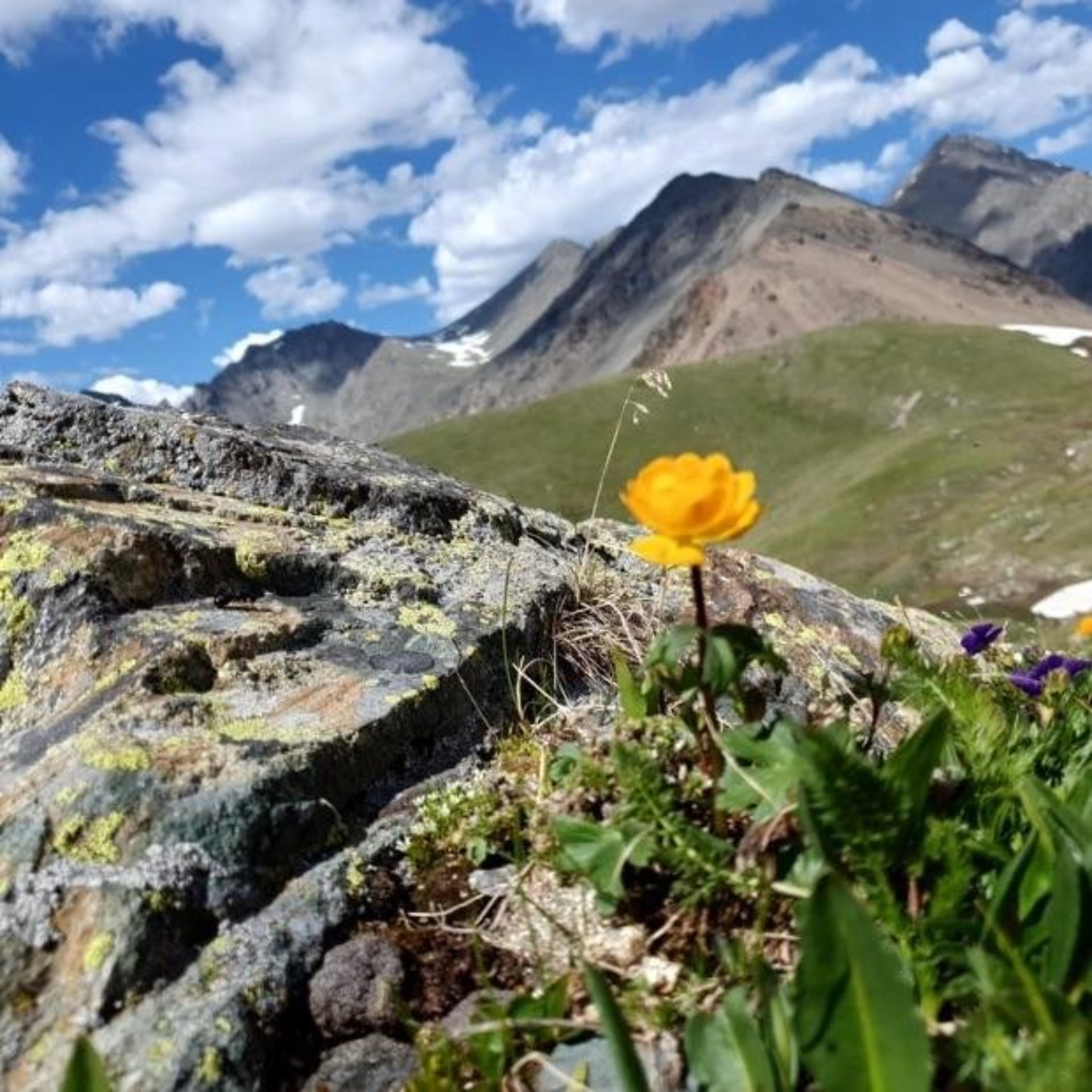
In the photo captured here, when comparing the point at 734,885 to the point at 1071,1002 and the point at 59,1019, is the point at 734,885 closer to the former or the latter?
the point at 1071,1002

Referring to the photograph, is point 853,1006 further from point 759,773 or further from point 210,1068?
point 210,1068

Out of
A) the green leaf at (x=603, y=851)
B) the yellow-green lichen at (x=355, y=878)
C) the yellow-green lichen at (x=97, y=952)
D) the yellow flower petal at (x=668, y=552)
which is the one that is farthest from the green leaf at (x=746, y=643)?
the yellow-green lichen at (x=97, y=952)

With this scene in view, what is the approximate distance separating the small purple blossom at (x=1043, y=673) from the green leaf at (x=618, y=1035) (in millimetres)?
2576

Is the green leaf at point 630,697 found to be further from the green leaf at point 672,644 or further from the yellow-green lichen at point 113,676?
the yellow-green lichen at point 113,676

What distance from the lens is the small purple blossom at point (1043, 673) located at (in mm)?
4426

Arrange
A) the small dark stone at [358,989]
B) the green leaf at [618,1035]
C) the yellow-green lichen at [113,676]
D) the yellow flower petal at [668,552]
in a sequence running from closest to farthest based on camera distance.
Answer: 1. the green leaf at [618,1035]
2. the yellow flower petal at [668,552]
3. the small dark stone at [358,989]
4. the yellow-green lichen at [113,676]

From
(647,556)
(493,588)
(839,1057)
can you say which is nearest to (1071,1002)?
(839,1057)

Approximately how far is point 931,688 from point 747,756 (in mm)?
828

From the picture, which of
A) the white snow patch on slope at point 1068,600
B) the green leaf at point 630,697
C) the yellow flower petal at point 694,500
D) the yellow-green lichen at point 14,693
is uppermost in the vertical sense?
the white snow patch on slope at point 1068,600

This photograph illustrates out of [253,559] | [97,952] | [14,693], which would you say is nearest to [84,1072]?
[97,952]

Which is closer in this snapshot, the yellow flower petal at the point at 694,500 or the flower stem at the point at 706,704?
the yellow flower petal at the point at 694,500

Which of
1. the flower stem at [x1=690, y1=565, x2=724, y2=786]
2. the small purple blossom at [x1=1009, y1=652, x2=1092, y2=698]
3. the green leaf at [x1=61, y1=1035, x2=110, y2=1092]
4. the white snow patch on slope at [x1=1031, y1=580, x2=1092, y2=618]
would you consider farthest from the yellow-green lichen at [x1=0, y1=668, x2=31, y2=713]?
the white snow patch on slope at [x1=1031, y1=580, x2=1092, y2=618]

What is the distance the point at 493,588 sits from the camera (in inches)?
220

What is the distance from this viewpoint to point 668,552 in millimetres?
2707
